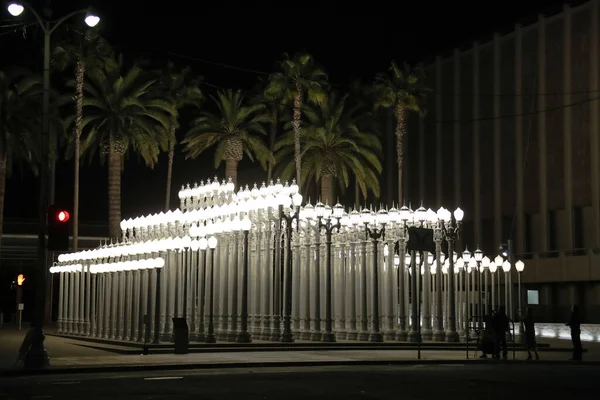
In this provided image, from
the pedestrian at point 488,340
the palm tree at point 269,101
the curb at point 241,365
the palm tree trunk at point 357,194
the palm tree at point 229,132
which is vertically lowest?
the curb at point 241,365

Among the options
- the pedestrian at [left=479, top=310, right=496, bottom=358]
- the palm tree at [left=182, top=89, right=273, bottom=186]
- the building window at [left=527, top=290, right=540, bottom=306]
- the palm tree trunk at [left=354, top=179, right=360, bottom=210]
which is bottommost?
the pedestrian at [left=479, top=310, right=496, bottom=358]

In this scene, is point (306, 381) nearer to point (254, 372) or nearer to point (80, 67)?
point (254, 372)

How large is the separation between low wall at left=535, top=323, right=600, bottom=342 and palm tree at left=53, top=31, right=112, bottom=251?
25822 mm

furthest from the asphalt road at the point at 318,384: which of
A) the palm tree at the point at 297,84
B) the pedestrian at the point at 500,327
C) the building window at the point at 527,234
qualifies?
the building window at the point at 527,234

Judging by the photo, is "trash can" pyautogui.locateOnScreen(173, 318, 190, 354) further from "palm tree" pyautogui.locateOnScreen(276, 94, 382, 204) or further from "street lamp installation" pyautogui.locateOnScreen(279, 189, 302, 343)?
"palm tree" pyautogui.locateOnScreen(276, 94, 382, 204)

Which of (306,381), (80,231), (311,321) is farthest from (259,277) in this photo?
(80,231)

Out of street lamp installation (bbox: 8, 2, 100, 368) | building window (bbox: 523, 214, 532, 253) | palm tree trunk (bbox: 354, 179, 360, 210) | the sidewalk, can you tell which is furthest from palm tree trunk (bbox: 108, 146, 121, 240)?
street lamp installation (bbox: 8, 2, 100, 368)

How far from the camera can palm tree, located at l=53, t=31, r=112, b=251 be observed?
57000 mm

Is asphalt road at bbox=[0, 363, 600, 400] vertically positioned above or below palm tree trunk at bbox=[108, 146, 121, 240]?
below

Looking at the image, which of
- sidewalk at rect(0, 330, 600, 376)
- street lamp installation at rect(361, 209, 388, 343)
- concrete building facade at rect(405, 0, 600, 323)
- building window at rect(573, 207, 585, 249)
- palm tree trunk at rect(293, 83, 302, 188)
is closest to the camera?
sidewalk at rect(0, 330, 600, 376)

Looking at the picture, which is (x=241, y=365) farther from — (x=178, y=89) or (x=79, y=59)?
(x=178, y=89)

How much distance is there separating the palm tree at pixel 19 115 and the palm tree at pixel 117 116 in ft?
13.4

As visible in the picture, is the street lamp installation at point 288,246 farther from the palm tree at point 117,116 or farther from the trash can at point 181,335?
the palm tree at point 117,116

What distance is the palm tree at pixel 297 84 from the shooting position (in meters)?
65.1
